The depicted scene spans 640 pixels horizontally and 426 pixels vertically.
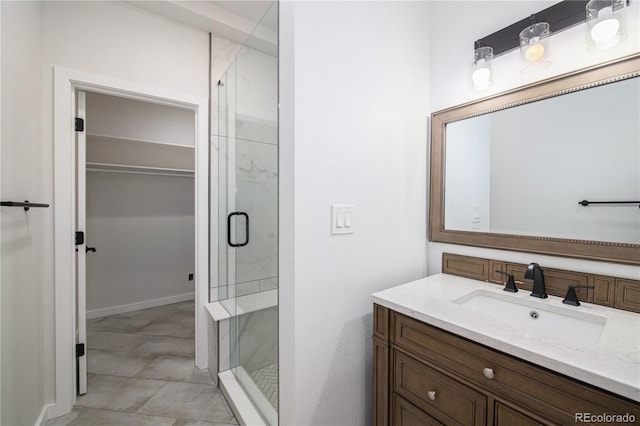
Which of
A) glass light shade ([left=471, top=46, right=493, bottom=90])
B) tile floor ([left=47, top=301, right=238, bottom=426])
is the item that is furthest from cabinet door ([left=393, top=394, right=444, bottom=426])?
glass light shade ([left=471, top=46, right=493, bottom=90])

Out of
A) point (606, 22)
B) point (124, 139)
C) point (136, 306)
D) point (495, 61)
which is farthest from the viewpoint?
point (136, 306)

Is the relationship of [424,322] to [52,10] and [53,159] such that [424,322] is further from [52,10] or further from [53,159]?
[52,10]

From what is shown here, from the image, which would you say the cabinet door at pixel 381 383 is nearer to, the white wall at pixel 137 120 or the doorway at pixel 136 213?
the doorway at pixel 136 213

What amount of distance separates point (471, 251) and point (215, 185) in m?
1.91

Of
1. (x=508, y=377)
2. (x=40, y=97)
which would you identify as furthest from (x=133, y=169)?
(x=508, y=377)

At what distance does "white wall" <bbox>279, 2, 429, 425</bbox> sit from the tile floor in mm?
976

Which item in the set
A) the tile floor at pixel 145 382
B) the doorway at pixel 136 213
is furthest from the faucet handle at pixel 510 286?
the doorway at pixel 136 213

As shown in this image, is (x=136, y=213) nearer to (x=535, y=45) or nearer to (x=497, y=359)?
(x=497, y=359)

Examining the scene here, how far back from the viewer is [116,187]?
3.34 m

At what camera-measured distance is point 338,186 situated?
1.21 m

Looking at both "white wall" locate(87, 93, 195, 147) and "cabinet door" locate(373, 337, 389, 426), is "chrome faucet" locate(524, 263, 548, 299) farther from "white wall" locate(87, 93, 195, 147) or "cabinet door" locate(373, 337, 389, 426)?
"white wall" locate(87, 93, 195, 147)

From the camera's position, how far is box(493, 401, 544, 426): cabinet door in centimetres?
73

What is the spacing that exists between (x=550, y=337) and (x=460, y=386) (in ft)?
1.01

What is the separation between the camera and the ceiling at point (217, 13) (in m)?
1.92
